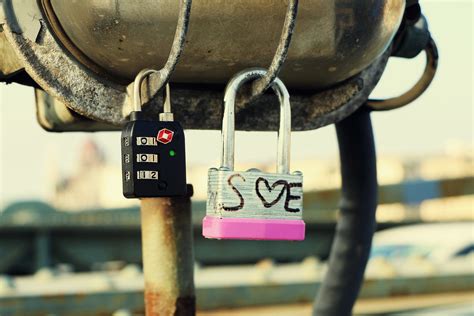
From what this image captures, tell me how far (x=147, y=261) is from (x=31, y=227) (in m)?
28.9

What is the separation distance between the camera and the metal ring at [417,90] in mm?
2242

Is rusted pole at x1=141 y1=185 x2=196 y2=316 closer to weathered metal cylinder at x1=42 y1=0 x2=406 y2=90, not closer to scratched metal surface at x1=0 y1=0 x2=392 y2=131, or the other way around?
scratched metal surface at x1=0 y1=0 x2=392 y2=131

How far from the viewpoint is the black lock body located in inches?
66.7

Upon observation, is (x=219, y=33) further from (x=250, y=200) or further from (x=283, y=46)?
(x=250, y=200)

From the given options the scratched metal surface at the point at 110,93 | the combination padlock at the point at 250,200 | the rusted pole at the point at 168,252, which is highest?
the scratched metal surface at the point at 110,93

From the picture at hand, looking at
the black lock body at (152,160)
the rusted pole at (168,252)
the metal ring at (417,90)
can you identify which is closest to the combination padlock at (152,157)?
the black lock body at (152,160)

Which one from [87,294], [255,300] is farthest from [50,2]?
[255,300]

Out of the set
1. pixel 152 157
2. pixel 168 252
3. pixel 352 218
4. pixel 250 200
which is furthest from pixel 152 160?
pixel 352 218

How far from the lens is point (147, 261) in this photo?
2131 millimetres

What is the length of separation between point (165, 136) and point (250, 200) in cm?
17

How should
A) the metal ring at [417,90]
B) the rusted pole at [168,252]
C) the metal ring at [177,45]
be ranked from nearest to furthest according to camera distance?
the metal ring at [177,45]
the rusted pole at [168,252]
the metal ring at [417,90]

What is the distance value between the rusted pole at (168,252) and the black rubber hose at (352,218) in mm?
320

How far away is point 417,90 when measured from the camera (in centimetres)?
224

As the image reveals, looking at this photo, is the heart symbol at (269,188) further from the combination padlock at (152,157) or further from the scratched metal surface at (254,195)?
the combination padlock at (152,157)
